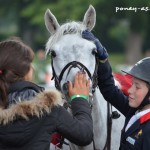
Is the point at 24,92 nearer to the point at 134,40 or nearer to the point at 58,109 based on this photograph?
the point at 58,109

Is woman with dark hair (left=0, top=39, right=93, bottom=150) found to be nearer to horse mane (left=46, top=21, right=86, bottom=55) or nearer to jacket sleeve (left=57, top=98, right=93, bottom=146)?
jacket sleeve (left=57, top=98, right=93, bottom=146)

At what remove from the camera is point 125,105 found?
4.47 metres

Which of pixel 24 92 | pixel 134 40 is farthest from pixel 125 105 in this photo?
pixel 134 40

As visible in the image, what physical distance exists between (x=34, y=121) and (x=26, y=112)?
85mm

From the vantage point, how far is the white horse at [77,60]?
15.1 ft

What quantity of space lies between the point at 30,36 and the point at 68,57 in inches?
1510

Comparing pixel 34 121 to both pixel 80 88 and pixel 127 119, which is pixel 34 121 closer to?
pixel 80 88

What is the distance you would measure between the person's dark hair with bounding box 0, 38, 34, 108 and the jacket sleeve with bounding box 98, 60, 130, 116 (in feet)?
3.97

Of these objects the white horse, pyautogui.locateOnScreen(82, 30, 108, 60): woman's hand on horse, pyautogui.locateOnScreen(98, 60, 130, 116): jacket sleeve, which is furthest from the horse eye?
pyautogui.locateOnScreen(98, 60, 130, 116): jacket sleeve

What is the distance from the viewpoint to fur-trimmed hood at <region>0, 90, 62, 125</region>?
11.1 ft

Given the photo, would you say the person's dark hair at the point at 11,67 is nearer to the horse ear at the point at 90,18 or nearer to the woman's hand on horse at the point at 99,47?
the woman's hand on horse at the point at 99,47

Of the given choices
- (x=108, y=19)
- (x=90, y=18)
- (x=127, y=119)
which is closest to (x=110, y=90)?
(x=127, y=119)

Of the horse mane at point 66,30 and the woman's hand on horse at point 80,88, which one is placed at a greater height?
Answer: the horse mane at point 66,30

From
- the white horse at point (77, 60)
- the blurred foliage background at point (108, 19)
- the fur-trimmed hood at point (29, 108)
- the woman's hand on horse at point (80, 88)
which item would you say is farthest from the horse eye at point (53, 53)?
the blurred foliage background at point (108, 19)
